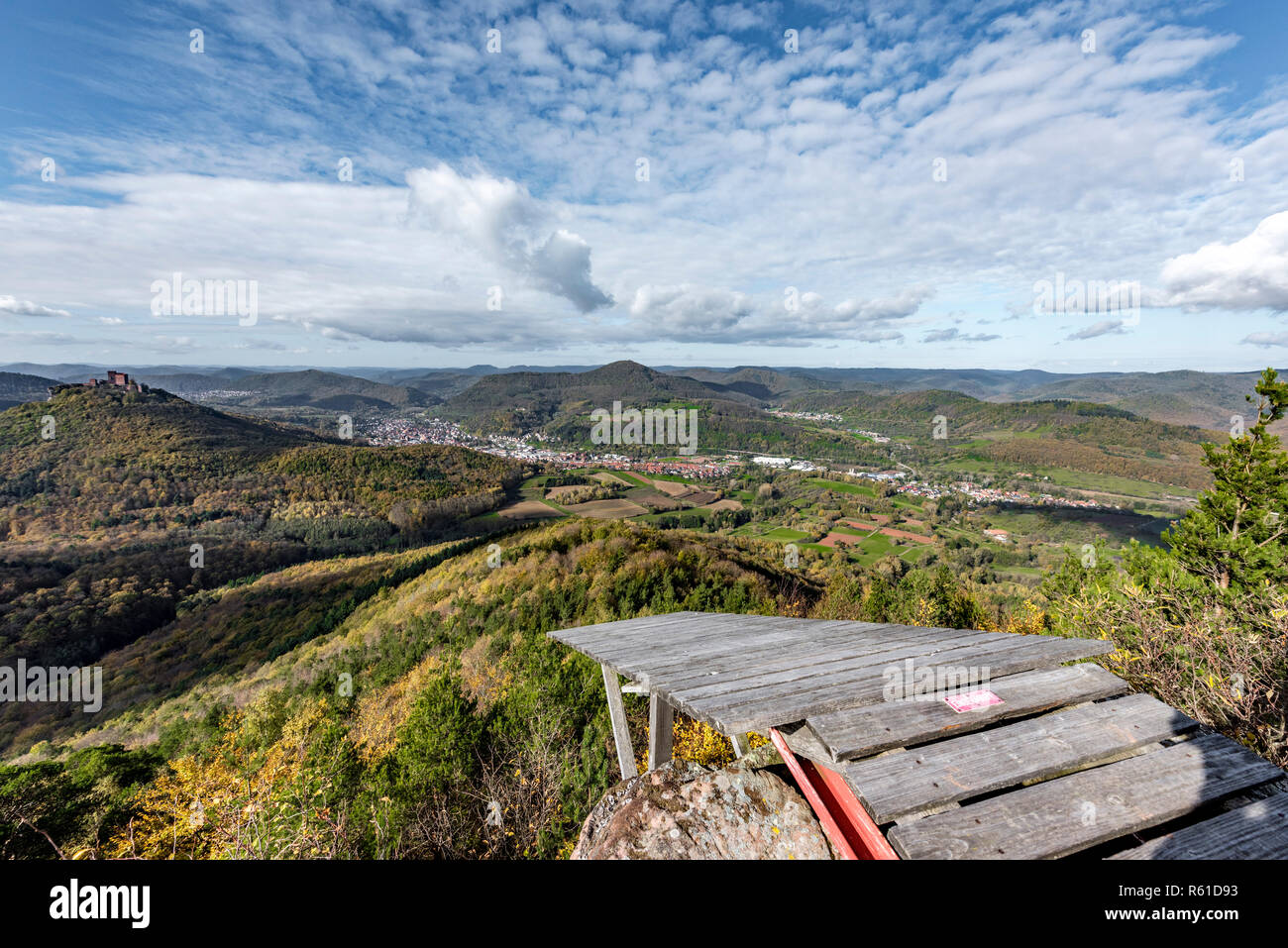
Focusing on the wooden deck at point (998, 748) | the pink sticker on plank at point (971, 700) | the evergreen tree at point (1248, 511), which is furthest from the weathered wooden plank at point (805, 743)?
the evergreen tree at point (1248, 511)

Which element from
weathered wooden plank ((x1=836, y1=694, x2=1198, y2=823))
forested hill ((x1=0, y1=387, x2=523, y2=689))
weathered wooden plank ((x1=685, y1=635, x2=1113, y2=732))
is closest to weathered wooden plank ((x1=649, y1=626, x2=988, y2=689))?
weathered wooden plank ((x1=685, y1=635, x2=1113, y2=732))

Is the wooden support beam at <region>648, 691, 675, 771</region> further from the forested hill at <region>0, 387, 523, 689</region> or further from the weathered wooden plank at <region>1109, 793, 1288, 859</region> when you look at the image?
the forested hill at <region>0, 387, 523, 689</region>

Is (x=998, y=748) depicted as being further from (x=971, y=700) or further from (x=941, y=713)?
(x=971, y=700)

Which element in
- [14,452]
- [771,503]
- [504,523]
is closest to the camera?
[504,523]

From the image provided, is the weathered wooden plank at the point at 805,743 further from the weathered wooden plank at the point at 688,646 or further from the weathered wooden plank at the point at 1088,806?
the weathered wooden plank at the point at 688,646

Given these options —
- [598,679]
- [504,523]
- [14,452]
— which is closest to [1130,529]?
[504,523]
